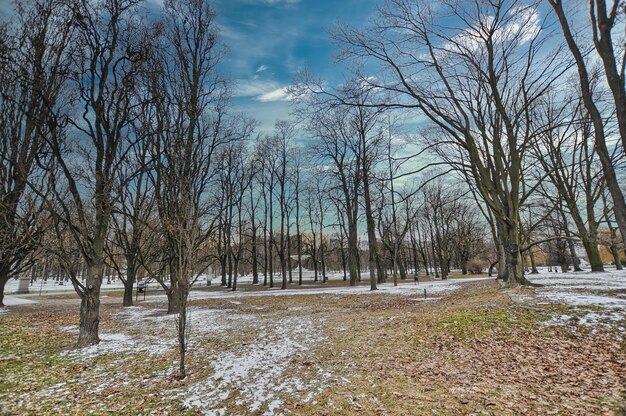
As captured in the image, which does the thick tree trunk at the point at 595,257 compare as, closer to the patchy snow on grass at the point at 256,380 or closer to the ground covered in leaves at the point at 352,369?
the ground covered in leaves at the point at 352,369

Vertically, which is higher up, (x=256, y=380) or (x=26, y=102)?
(x=26, y=102)

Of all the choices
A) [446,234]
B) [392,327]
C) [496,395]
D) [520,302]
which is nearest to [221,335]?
[392,327]

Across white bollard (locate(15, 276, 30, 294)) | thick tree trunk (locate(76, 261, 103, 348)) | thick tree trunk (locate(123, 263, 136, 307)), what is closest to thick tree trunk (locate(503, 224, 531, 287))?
thick tree trunk (locate(76, 261, 103, 348))

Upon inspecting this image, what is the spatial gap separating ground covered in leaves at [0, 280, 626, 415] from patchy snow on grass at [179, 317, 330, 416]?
20 mm

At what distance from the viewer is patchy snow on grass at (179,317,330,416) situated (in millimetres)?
4297

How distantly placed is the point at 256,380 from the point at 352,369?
5.42 feet

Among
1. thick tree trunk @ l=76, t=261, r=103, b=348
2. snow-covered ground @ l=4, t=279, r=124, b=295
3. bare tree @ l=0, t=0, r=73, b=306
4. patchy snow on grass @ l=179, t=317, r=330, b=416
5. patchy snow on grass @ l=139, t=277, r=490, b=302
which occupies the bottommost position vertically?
snow-covered ground @ l=4, t=279, r=124, b=295

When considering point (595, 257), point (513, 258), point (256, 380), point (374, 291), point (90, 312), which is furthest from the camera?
point (595, 257)

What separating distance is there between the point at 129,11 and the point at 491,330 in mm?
12492

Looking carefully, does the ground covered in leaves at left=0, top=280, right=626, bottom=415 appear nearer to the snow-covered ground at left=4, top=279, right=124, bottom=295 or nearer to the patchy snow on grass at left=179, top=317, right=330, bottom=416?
the patchy snow on grass at left=179, top=317, right=330, bottom=416

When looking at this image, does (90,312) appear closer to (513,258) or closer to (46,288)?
(513,258)

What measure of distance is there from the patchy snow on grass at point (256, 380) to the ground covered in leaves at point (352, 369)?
0.07 feet

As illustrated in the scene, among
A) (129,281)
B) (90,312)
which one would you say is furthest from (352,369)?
(129,281)

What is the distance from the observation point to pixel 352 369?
5211mm
